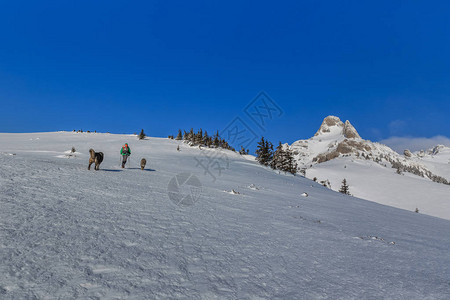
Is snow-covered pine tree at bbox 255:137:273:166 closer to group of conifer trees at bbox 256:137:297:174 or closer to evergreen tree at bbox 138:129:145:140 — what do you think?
group of conifer trees at bbox 256:137:297:174

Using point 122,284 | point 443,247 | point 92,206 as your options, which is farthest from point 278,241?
point 443,247

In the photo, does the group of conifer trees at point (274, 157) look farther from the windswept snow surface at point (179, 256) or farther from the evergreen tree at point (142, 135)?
the windswept snow surface at point (179, 256)

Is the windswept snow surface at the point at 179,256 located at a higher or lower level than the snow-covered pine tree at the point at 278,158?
lower

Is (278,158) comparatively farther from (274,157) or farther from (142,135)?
(142,135)

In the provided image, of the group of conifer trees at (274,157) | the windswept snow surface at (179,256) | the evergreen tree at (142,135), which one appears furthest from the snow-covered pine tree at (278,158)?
the windswept snow surface at (179,256)

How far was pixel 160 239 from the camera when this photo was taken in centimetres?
489

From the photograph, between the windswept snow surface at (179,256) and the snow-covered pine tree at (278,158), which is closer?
the windswept snow surface at (179,256)

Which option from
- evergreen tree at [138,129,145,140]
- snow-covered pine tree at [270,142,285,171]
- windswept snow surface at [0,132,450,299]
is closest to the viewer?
windswept snow surface at [0,132,450,299]

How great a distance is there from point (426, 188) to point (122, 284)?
129m

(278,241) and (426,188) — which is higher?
(426,188)

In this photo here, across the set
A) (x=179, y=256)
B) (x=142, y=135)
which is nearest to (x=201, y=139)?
(x=142, y=135)

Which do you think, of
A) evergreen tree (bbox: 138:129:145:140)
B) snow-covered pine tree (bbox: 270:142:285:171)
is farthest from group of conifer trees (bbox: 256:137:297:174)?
evergreen tree (bbox: 138:129:145:140)

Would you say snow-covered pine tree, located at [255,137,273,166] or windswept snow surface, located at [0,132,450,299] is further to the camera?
snow-covered pine tree, located at [255,137,273,166]

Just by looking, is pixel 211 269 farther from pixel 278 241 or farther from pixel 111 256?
pixel 278 241
